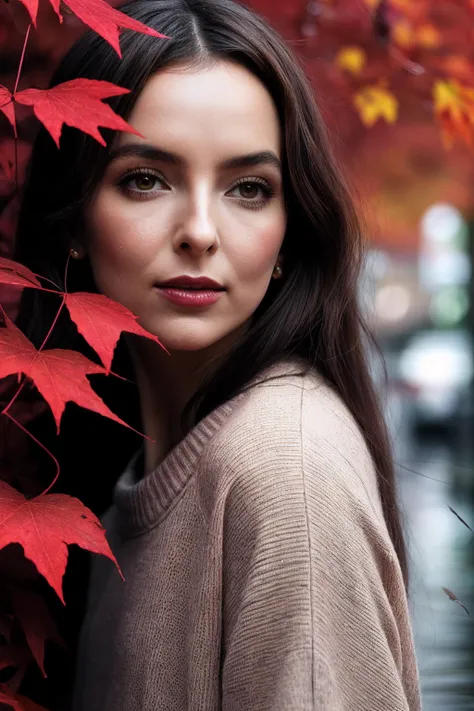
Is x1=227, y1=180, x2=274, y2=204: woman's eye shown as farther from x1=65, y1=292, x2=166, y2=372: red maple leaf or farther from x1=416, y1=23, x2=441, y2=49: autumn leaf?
x1=416, y1=23, x2=441, y2=49: autumn leaf

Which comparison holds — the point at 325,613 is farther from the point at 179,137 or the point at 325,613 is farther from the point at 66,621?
the point at 66,621

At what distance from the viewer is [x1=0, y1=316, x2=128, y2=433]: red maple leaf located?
1426 millimetres

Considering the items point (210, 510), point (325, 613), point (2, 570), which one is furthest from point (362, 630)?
point (2, 570)

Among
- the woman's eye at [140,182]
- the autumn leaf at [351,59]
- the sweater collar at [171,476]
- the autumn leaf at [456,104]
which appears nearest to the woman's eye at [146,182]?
the woman's eye at [140,182]

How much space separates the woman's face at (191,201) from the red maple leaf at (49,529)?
0.46 m

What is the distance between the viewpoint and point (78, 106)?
1524 millimetres

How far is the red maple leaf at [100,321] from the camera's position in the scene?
4.93 feet

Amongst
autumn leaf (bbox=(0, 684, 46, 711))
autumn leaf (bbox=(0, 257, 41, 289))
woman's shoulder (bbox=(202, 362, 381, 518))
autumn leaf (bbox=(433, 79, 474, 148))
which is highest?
autumn leaf (bbox=(433, 79, 474, 148))

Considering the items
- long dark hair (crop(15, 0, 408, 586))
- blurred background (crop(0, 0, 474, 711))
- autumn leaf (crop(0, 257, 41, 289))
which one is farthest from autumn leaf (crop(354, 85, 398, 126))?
autumn leaf (crop(0, 257, 41, 289))

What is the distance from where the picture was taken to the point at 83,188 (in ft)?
6.12

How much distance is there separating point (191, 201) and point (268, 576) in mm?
713

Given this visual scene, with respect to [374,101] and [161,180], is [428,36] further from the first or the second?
[161,180]

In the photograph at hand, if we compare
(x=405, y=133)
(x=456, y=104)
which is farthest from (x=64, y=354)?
(x=405, y=133)

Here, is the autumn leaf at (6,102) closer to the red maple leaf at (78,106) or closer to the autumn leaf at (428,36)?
the red maple leaf at (78,106)
